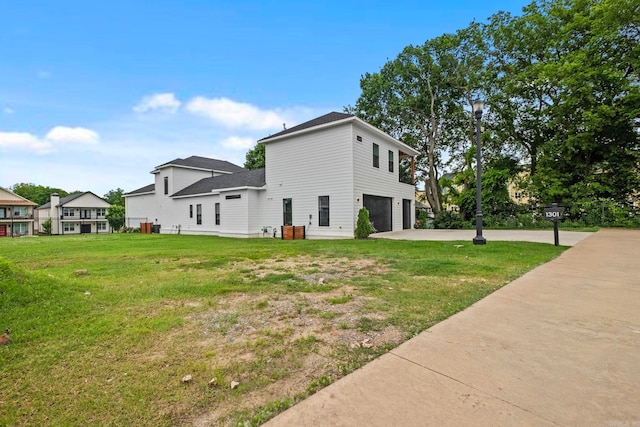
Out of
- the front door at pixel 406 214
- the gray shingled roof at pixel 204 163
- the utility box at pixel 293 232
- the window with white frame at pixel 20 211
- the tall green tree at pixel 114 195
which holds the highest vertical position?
the tall green tree at pixel 114 195

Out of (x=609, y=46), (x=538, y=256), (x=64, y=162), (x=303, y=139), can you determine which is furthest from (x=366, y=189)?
(x=64, y=162)

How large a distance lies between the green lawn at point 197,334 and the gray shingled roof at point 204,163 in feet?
69.4

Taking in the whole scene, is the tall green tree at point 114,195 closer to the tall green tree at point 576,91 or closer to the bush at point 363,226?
the bush at point 363,226

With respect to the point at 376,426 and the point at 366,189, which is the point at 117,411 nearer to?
the point at 376,426

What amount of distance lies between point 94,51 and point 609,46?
1063 inches

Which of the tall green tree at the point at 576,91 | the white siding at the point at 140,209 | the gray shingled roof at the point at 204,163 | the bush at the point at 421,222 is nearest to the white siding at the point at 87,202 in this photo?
the white siding at the point at 140,209

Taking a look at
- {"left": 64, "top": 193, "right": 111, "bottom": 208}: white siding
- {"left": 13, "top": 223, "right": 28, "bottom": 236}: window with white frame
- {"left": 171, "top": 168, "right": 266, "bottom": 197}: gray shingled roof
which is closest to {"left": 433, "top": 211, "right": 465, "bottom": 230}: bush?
{"left": 171, "top": 168, "right": 266, "bottom": 197}: gray shingled roof

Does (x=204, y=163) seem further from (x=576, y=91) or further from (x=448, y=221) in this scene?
(x=576, y=91)

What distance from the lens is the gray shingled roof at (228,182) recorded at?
59.5ft

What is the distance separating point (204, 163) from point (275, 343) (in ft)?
88.9

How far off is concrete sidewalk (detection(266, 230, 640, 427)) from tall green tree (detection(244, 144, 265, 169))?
106ft

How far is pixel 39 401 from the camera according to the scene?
1.76 meters

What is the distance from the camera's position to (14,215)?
143 feet

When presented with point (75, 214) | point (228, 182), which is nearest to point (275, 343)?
point (228, 182)
